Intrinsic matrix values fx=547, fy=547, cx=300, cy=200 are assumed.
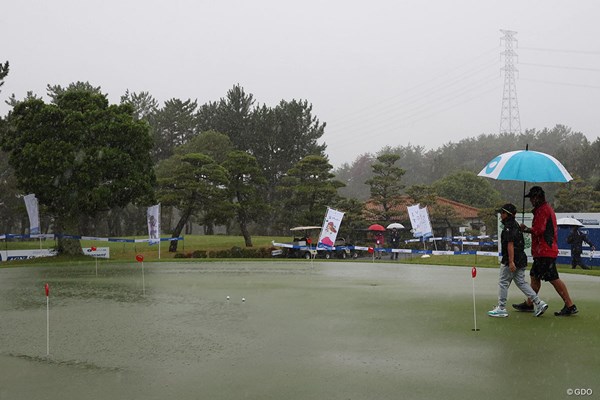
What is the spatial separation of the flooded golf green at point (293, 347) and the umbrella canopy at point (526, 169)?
207 centimetres

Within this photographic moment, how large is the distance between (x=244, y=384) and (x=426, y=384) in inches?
64.9

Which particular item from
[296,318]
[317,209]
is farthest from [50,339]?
[317,209]

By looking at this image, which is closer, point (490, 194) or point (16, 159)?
point (16, 159)

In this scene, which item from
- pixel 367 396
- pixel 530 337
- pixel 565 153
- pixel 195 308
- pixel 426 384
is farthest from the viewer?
pixel 565 153

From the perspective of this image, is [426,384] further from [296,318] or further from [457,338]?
[296,318]

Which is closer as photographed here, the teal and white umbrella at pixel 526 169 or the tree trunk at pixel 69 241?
the teal and white umbrella at pixel 526 169

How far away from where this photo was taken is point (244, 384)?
501 cm

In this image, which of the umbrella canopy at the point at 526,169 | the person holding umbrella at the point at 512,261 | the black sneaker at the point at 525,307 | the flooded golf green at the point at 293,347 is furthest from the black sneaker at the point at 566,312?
the umbrella canopy at the point at 526,169

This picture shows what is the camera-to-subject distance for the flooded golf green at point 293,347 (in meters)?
4.88

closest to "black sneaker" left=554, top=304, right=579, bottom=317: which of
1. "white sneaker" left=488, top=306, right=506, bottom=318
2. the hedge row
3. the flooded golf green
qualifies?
the flooded golf green

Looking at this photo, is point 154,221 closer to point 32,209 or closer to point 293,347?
point 32,209

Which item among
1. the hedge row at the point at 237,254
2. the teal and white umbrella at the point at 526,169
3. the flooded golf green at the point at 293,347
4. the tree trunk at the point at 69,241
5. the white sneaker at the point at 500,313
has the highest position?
the teal and white umbrella at the point at 526,169

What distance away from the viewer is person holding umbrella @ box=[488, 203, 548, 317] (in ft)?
26.3

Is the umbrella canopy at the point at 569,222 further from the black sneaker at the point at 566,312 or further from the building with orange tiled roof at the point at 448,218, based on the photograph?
the building with orange tiled roof at the point at 448,218
